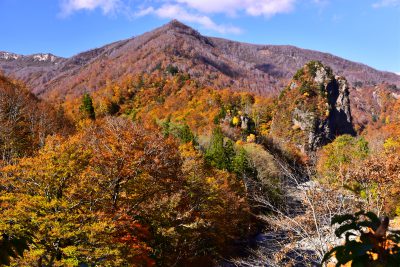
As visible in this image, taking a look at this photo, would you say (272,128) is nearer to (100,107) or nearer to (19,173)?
(100,107)

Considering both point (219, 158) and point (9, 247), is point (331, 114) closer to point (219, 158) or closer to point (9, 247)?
point (219, 158)

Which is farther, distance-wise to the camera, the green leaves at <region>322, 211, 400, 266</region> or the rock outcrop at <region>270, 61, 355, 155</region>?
the rock outcrop at <region>270, 61, 355, 155</region>

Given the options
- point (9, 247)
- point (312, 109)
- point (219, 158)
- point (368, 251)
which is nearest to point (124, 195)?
point (9, 247)

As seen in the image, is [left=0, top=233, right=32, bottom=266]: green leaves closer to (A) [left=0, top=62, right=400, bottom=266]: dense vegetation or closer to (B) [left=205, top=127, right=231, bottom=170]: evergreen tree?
(A) [left=0, top=62, right=400, bottom=266]: dense vegetation

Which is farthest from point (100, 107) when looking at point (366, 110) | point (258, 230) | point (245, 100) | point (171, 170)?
point (366, 110)

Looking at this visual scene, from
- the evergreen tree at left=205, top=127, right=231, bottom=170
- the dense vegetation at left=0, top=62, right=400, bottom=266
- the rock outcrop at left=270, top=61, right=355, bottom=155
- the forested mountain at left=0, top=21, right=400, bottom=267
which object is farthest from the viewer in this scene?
the rock outcrop at left=270, top=61, right=355, bottom=155

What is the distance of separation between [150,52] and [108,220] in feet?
502

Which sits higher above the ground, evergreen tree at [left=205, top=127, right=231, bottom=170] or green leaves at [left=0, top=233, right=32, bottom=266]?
green leaves at [left=0, top=233, right=32, bottom=266]

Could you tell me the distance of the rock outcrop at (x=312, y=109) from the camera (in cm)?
9128

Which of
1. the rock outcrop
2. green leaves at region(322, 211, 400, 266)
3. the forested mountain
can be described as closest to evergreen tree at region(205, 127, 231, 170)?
the forested mountain

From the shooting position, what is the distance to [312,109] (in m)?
→ 96.6

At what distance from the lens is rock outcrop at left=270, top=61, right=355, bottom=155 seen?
91281mm

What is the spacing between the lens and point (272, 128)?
312 feet

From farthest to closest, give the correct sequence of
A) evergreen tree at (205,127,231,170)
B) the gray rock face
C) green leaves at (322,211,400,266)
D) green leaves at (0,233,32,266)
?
the gray rock face, evergreen tree at (205,127,231,170), green leaves at (0,233,32,266), green leaves at (322,211,400,266)
